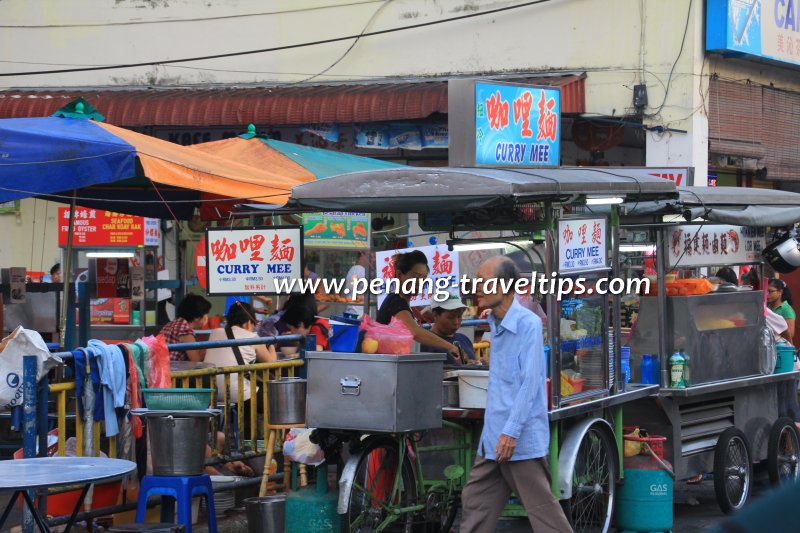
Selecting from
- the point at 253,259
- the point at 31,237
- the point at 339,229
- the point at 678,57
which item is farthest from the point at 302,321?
the point at 31,237

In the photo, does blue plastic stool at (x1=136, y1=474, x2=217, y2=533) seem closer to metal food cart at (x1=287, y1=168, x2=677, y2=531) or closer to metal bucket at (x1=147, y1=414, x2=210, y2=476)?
metal bucket at (x1=147, y1=414, x2=210, y2=476)

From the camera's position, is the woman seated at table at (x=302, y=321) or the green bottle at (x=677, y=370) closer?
the green bottle at (x=677, y=370)

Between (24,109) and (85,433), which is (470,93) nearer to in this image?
(85,433)

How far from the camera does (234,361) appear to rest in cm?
1036

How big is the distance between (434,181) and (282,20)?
502 inches

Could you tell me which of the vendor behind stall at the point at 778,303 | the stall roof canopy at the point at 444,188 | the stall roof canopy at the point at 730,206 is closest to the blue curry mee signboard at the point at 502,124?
the stall roof canopy at the point at 444,188

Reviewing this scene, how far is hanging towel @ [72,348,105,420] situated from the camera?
7.52 metres

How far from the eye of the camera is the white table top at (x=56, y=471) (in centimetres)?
565

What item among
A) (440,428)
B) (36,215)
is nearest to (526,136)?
(440,428)

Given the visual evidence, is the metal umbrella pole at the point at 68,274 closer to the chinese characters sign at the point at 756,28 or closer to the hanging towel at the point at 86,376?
the hanging towel at the point at 86,376

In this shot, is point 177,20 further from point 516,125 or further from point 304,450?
point 304,450

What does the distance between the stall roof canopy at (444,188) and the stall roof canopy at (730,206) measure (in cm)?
123

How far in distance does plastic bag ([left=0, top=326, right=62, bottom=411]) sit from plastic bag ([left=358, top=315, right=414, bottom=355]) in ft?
6.30

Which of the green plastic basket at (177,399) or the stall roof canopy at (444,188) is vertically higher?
the stall roof canopy at (444,188)
